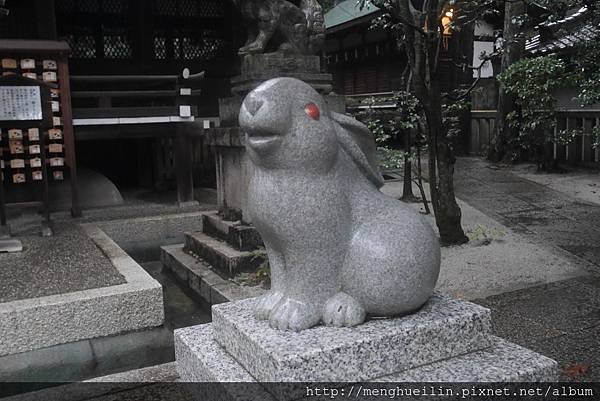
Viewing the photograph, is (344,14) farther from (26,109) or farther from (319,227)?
(319,227)

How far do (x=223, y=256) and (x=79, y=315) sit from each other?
71.2 inches

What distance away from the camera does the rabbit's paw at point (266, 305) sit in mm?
2961

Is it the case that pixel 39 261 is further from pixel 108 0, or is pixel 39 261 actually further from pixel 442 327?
pixel 108 0

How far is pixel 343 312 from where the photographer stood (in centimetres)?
282

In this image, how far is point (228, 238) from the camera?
6.70 m

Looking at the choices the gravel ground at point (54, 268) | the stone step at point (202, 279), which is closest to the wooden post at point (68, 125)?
the gravel ground at point (54, 268)

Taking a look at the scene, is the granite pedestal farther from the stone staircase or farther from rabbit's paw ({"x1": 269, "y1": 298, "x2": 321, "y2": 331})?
the stone staircase

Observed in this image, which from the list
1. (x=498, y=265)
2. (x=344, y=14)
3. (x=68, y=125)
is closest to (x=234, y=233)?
(x=498, y=265)

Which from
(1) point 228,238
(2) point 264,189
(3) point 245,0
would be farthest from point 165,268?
(2) point 264,189

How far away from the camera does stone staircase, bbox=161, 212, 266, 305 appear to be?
5734 millimetres

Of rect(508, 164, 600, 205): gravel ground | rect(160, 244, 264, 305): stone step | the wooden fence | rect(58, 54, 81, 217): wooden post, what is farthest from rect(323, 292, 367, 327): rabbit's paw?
the wooden fence

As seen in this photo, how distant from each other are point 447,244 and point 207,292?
2.85 meters

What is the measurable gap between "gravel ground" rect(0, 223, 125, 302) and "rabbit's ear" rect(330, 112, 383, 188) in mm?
3112

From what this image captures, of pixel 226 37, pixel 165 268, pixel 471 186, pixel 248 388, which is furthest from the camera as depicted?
pixel 226 37
